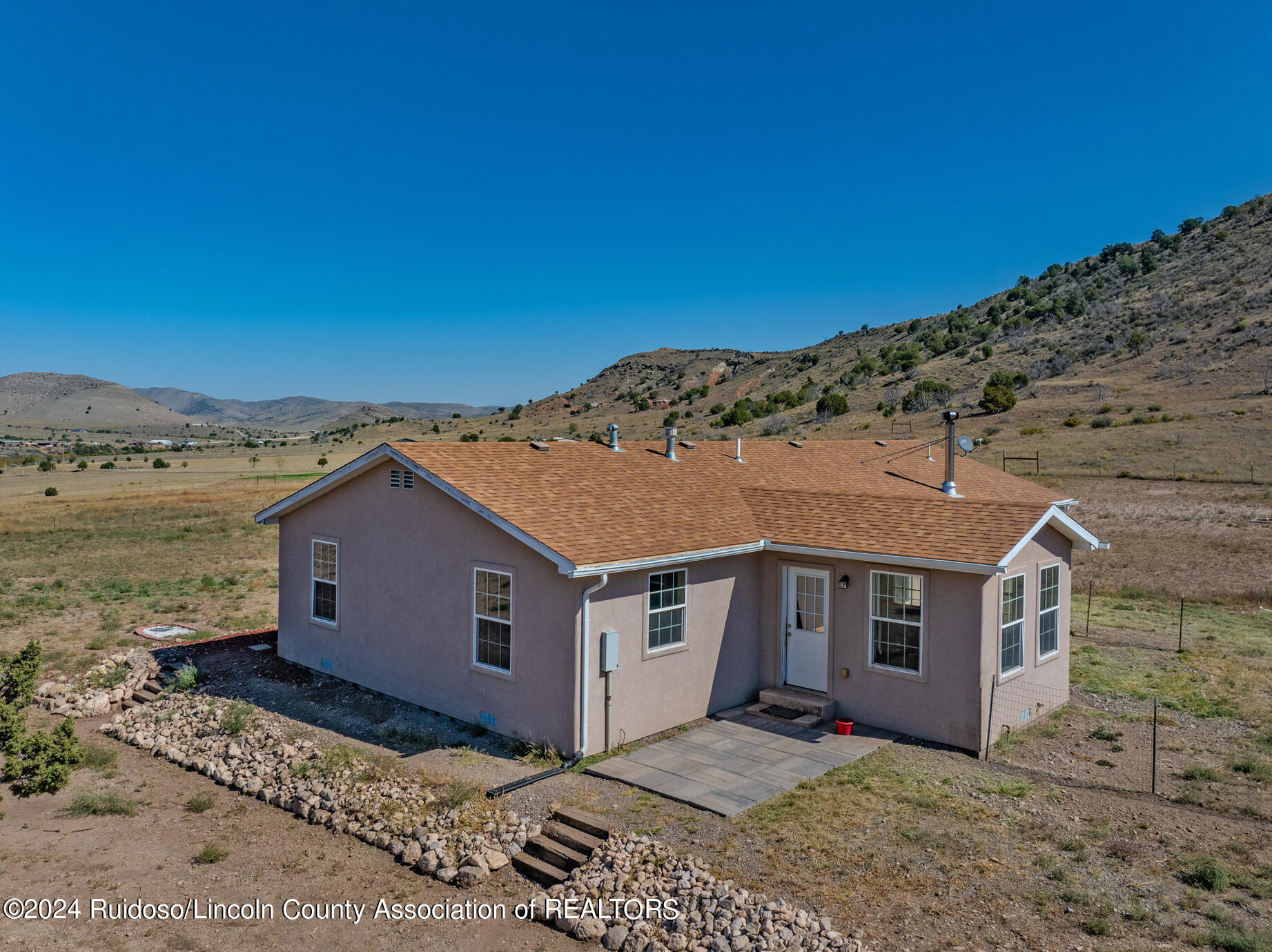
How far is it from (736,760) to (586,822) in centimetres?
284

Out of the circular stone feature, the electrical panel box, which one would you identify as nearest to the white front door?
the electrical panel box

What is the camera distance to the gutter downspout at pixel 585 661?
33.5ft

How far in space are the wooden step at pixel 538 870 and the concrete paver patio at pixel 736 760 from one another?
193cm

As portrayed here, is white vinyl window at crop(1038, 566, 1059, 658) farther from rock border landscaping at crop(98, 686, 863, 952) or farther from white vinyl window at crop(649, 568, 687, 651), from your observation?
rock border landscaping at crop(98, 686, 863, 952)

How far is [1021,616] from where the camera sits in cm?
1198

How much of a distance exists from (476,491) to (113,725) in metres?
6.86

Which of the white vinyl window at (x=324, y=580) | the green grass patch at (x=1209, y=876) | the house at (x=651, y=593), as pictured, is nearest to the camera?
the green grass patch at (x=1209, y=876)

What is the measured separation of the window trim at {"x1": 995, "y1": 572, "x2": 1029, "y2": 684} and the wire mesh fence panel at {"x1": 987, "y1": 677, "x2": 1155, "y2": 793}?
16cm

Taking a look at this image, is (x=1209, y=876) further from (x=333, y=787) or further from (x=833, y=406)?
(x=833, y=406)

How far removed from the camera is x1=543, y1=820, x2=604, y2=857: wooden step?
26.0ft

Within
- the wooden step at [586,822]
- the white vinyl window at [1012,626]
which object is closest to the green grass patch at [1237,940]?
the white vinyl window at [1012,626]

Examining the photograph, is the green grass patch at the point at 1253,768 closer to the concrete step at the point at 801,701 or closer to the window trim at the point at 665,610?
the concrete step at the point at 801,701

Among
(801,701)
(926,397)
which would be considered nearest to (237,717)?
(801,701)

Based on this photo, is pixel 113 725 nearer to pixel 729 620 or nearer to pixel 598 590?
pixel 598 590
